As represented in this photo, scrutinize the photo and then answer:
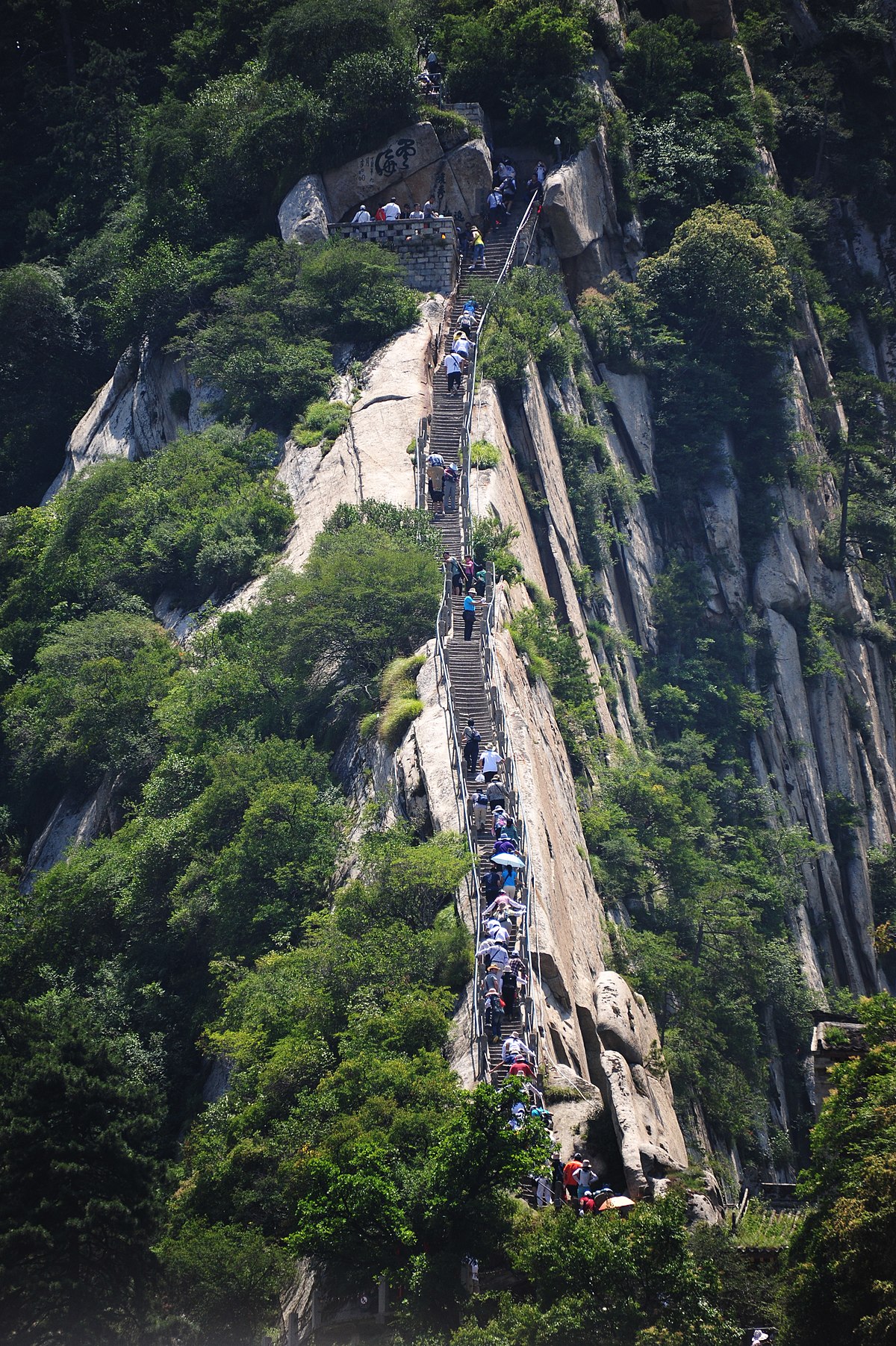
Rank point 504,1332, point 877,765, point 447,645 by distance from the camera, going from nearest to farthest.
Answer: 1. point 504,1332
2. point 447,645
3. point 877,765

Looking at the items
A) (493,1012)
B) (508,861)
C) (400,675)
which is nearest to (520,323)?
(400,675)

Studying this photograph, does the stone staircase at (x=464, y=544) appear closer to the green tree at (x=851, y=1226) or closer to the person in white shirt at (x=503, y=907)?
the person in white shirt at (x=503, y=907)

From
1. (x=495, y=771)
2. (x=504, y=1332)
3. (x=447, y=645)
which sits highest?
(x=447, y=645)

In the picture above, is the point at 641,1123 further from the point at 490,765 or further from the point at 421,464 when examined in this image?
the point at 421,464

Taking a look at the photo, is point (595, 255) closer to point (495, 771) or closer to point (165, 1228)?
point (495, 771)

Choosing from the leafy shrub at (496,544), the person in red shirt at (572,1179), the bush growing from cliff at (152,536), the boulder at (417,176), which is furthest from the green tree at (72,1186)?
the boulder at (417,176)

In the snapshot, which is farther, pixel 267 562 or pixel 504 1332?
pixel 267 562

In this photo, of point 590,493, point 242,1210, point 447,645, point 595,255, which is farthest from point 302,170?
point 242,1210
